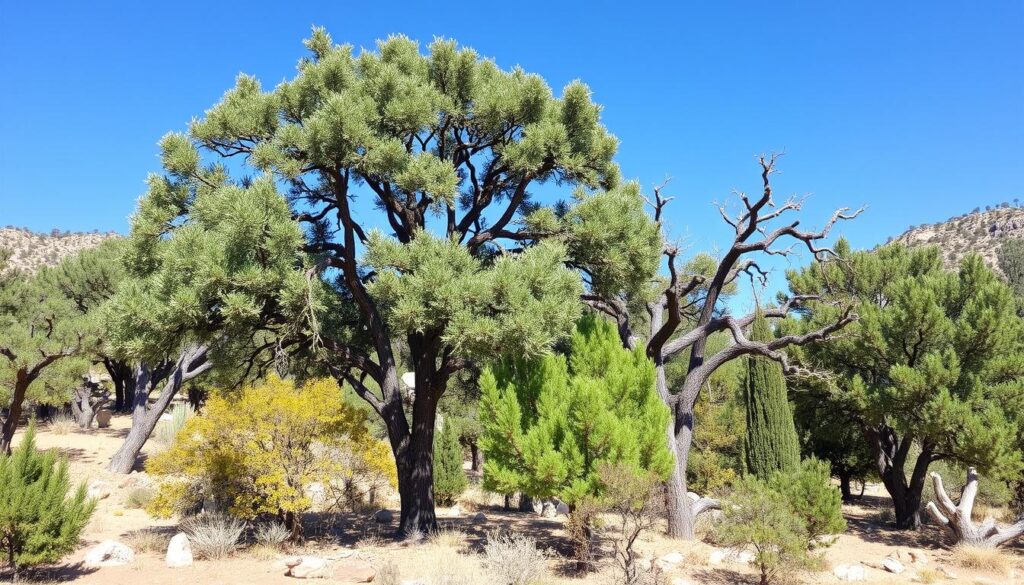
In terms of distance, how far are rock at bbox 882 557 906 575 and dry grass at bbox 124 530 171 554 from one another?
1281 centimetres

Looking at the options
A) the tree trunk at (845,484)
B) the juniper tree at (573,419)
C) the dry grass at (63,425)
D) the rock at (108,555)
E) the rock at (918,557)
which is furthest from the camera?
the dry grass at (63,425)

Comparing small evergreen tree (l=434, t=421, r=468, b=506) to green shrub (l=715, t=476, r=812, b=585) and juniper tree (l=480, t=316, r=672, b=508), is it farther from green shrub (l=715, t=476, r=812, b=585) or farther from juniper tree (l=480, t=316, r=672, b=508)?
green shrub (l=715, t=476, r=812, b=585)

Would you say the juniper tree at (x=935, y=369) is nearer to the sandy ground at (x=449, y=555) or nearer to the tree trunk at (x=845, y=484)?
the sandy ground at (x=449, y=555)

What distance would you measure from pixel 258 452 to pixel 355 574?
8.26ft

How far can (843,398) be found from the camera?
1490 cm

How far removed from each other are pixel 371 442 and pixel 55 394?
66.3 feet

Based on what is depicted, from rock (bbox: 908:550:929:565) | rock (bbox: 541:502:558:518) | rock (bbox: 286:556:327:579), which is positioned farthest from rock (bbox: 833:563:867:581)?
rock (bbox: 286:556:327:579)

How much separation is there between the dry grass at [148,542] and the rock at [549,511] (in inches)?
361

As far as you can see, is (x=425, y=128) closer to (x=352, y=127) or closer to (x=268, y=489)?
(x=352, y=127)

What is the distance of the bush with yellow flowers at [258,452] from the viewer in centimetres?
882

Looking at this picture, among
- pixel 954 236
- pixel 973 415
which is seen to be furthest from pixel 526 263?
pixel 954 236

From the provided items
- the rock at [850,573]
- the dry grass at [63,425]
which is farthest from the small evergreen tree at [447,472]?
the dry grass at [63,425]

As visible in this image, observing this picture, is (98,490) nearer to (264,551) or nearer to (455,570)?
(264,551)

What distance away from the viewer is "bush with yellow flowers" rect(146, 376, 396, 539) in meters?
8.82
